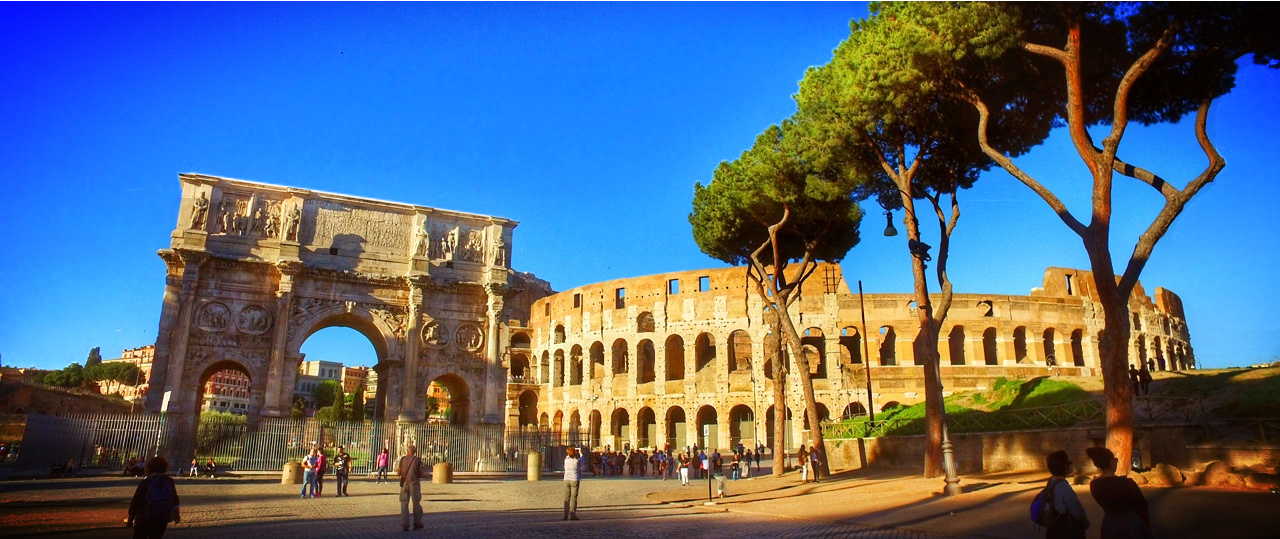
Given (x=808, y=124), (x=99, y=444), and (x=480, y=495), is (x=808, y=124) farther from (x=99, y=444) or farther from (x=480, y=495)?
(x=99, y=444)

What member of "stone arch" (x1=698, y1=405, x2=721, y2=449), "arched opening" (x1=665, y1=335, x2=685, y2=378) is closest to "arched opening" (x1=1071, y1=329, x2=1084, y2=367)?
"stone arch" (x1=698, y1=405, x2=721, y2=449)

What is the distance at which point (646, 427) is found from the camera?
3822 centimetres

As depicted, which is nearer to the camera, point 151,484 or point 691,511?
point 151,484

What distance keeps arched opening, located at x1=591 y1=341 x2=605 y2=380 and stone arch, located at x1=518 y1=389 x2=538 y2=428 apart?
4.33 metres

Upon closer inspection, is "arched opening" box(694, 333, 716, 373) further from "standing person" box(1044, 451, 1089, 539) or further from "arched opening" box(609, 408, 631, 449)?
"standing person" box(1044, 451, 1089, 539)

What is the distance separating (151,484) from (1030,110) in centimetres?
1390

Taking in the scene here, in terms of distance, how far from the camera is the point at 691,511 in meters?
11.1

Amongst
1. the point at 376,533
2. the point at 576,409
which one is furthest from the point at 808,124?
the point at 576,409

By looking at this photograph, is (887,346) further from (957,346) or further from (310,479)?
(310,479)

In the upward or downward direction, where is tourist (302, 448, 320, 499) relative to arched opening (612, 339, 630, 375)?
downward

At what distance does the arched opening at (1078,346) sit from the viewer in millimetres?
35531

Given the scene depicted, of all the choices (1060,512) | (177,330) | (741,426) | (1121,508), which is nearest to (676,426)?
(741,426)

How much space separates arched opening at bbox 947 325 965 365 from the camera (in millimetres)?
35406

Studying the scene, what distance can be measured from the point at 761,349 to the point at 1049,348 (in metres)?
13.7
